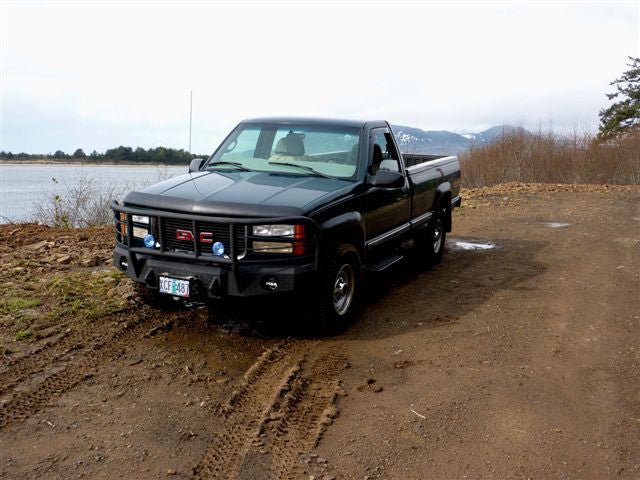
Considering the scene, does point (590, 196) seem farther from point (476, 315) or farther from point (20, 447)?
point (20, 447)

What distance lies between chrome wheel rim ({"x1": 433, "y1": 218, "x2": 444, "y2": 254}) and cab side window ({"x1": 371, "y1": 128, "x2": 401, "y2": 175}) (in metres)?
1.63

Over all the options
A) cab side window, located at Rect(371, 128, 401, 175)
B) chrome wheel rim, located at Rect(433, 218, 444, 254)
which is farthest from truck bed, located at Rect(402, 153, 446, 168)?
cab side window, located at Rect(371, 128, 401, 175)

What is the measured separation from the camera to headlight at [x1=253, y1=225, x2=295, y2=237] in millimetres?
5121

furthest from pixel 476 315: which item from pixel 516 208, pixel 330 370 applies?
pixel 516 208

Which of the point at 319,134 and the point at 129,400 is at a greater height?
the point at 319,134

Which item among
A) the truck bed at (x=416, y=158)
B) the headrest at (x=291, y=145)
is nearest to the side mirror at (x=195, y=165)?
the headrest at (x=291, y=145)

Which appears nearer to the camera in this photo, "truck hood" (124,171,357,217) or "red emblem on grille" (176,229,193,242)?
"truck hood" (124,171,357,217)

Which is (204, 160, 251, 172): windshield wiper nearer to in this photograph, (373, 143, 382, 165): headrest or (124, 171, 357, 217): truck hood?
(124, 171, 357, 217): truck hood

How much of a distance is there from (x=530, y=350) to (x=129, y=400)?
3.19 meters

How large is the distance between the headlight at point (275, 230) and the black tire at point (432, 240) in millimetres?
3378

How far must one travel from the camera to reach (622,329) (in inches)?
235

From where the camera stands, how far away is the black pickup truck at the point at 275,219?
5.12 meters

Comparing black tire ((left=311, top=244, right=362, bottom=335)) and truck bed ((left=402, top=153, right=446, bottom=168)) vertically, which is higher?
truck bed ((left=402, top=153, right=446, bottom=168))

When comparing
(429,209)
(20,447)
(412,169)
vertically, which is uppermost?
(412,169)
